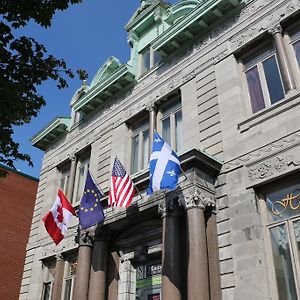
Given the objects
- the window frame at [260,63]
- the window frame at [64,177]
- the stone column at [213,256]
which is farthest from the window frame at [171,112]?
→ the window frame at [64,177]

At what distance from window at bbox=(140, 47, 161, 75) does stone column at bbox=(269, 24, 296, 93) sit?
5.81 metres

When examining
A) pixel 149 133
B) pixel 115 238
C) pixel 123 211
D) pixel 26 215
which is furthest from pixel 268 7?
pixel 26 215

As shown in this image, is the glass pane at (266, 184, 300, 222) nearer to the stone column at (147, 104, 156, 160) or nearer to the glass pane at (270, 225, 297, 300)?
the glass pane at (270, 225, 297, 300)

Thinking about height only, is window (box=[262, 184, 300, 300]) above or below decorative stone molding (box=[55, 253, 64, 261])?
below

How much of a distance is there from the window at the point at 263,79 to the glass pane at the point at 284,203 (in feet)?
8.82

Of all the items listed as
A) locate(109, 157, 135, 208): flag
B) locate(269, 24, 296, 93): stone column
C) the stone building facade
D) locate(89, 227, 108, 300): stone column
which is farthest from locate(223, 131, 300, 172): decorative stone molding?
locate(89, 227, 108, 300): stone column

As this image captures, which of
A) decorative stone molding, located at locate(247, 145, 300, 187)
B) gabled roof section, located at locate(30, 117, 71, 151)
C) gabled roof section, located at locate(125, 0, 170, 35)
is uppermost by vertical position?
gabled roof section, located at locate(125, 0, 170, 35)

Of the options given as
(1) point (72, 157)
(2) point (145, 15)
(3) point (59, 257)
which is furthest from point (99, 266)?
(2) point (145, 15)

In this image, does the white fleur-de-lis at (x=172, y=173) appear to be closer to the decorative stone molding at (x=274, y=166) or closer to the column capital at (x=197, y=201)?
the column capital at (x=197, y=201)

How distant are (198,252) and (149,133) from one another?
603cm

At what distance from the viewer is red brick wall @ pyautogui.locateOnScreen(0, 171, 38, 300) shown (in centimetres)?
2350

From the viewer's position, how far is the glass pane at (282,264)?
834 centimetres

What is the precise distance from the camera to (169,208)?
1040 cm

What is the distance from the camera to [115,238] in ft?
42.2
